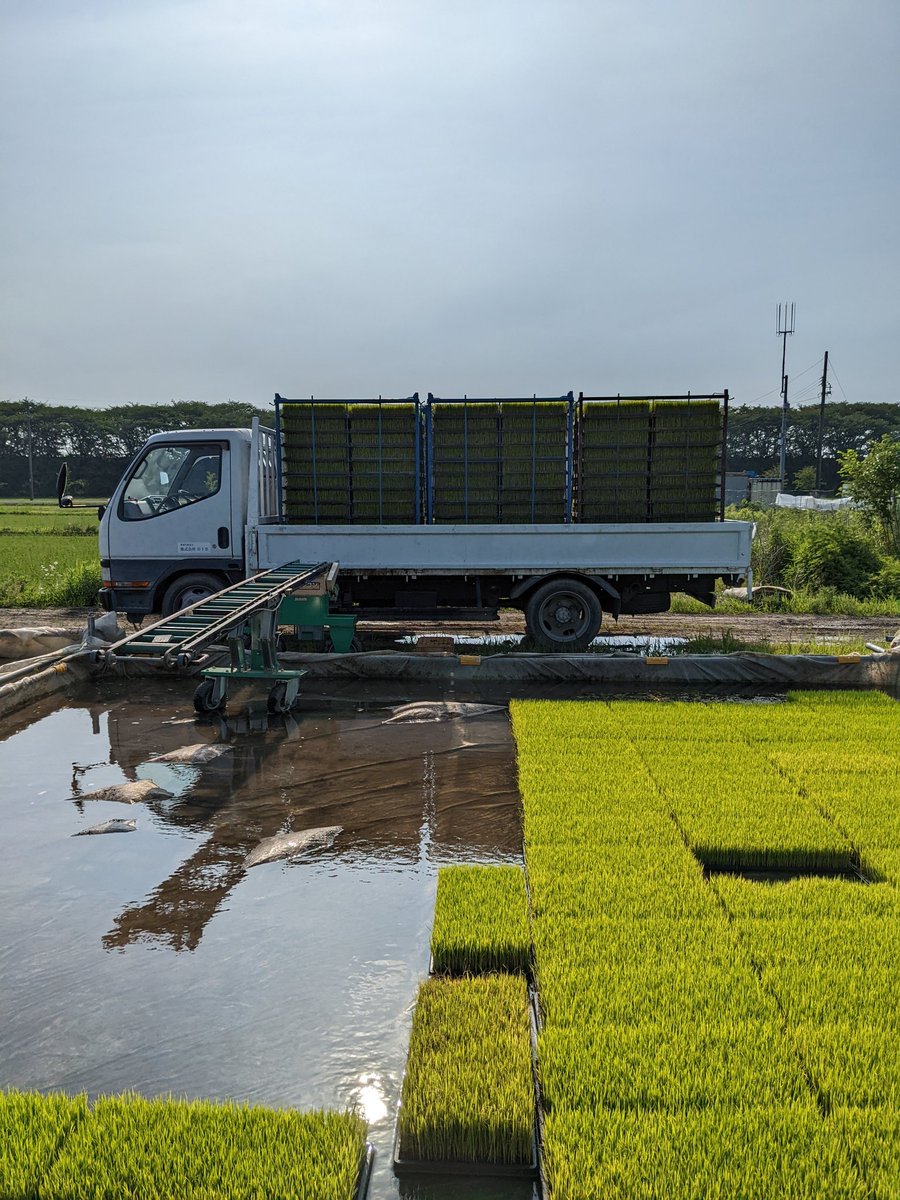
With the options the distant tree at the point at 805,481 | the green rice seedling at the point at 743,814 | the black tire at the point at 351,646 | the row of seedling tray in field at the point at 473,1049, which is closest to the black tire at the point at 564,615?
the black tire at the point at 351,646

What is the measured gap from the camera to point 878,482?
66.9ft

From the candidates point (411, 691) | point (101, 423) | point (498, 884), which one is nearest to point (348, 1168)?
point (498, 884)

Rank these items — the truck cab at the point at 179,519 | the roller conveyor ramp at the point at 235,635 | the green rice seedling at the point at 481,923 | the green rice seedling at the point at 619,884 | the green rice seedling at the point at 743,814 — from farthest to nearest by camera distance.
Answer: the truck cab at the point at 179,519
the roller conveyor ramp at the point at 235,635
the green rice seedling at the point at 743,814
the green rice seedling at the point at 619,884
the green rice seedling at the point at 481,923

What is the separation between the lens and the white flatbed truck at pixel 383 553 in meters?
10.9

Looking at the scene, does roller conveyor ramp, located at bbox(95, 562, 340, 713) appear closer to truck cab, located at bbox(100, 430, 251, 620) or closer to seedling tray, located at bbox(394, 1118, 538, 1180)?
truck cab, located at bbox(100, 430, 251, 620)

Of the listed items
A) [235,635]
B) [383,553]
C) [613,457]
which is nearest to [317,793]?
[235,635]

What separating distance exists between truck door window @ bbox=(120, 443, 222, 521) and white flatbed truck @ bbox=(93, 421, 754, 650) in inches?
0.5

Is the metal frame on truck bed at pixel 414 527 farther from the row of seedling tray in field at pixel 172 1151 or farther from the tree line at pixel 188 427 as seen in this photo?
the tree line at pixel 188 427

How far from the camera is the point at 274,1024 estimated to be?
3.71m

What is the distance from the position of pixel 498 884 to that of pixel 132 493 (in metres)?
8.28

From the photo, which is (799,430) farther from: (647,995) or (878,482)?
(647,995)

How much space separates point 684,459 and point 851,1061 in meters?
8.49

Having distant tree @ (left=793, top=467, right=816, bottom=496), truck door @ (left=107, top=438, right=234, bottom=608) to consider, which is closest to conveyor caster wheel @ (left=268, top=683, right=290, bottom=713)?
truck door @ (left=107, top=438, right=234, bottom=608)

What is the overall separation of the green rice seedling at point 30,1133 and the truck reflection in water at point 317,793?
120 cm
